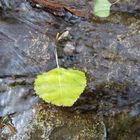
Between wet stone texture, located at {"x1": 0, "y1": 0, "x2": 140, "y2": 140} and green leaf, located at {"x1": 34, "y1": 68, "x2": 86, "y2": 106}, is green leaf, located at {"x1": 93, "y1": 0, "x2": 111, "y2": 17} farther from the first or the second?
green leaf, located at {"x1": 34, "y1": 68, "x2": 86, "y2": 106}

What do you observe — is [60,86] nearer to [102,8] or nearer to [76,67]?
[76,67]

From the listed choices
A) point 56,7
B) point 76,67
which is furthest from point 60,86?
point 56,7

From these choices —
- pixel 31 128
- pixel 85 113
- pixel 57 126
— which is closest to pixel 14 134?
pixel 31 128

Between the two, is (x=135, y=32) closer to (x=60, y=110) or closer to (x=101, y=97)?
(x=101, y=97)

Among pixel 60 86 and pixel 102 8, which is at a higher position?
pixel 102 8

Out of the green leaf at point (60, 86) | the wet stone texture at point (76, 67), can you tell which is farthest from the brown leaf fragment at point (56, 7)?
the green leaf at point (60, 86)

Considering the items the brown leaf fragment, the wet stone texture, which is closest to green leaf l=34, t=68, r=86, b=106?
the wet stone texture

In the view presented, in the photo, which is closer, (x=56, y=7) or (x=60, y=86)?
(x=60, y=86)
